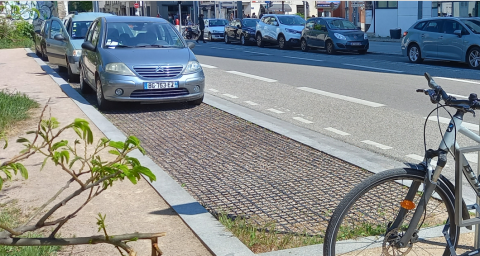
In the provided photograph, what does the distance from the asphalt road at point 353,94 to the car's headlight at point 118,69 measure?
2.42 metres

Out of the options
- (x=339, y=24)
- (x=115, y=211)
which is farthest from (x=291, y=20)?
(x=115, y=211)

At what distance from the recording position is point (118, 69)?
1072 cm

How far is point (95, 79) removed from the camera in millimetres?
11438

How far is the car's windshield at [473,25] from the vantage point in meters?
18.8

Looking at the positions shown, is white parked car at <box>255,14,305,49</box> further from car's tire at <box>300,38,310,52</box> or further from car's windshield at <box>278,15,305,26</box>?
car's tire at <box>300,38,310,52</box>

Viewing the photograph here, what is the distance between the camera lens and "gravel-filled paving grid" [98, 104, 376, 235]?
5238 millimetres

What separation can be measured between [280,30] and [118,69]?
19921mm

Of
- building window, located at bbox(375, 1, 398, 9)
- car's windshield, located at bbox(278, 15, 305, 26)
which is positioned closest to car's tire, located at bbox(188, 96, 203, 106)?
car's windshield, located at bbox(278, 15, 305, 26)

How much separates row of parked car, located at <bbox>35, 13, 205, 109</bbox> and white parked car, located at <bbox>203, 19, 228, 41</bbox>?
96.9 ft

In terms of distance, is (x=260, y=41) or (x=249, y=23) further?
(x=249, y=23)

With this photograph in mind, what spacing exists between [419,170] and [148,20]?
31.4 ft

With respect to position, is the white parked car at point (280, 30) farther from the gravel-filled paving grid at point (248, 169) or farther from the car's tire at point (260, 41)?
the gravel-filled paving grid at point (248, 169)

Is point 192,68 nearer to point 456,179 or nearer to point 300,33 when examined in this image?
point 456,179

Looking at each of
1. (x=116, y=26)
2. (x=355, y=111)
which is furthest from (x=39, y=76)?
(x=355, y=111)
